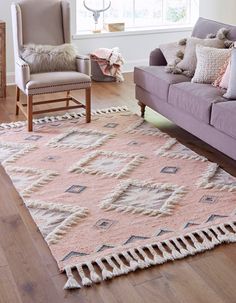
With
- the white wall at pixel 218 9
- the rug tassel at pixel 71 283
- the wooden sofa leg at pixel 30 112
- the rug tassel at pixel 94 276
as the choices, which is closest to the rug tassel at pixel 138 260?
the rug tassel at pixel 94 276

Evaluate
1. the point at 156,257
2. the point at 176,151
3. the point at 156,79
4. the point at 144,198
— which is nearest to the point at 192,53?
the point at 156,79

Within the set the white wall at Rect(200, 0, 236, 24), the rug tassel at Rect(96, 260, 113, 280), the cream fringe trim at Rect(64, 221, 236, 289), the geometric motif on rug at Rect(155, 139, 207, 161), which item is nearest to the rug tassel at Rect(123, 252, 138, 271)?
the cream fringe trim at Rect(64, 221, 236, 289)

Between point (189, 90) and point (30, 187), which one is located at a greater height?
point (189, 90)

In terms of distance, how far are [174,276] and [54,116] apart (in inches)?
96.8

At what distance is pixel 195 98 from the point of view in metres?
3.53

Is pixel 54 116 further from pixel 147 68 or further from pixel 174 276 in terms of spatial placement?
pixel 174 276

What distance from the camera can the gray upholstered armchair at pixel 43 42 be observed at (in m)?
3.96

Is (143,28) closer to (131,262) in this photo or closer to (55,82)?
(55,82)

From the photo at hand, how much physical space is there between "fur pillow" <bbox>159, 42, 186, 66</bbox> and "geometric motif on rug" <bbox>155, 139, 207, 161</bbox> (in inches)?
30.1

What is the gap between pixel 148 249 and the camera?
2.48 metres

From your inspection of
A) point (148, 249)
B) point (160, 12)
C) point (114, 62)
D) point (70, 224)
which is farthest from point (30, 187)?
point (160, 12)

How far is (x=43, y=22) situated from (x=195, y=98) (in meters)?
1.68

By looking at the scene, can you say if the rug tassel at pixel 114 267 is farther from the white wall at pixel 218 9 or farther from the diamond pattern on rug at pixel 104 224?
the white wall at pixel 218 9

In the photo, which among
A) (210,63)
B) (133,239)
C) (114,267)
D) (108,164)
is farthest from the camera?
(210,63)
